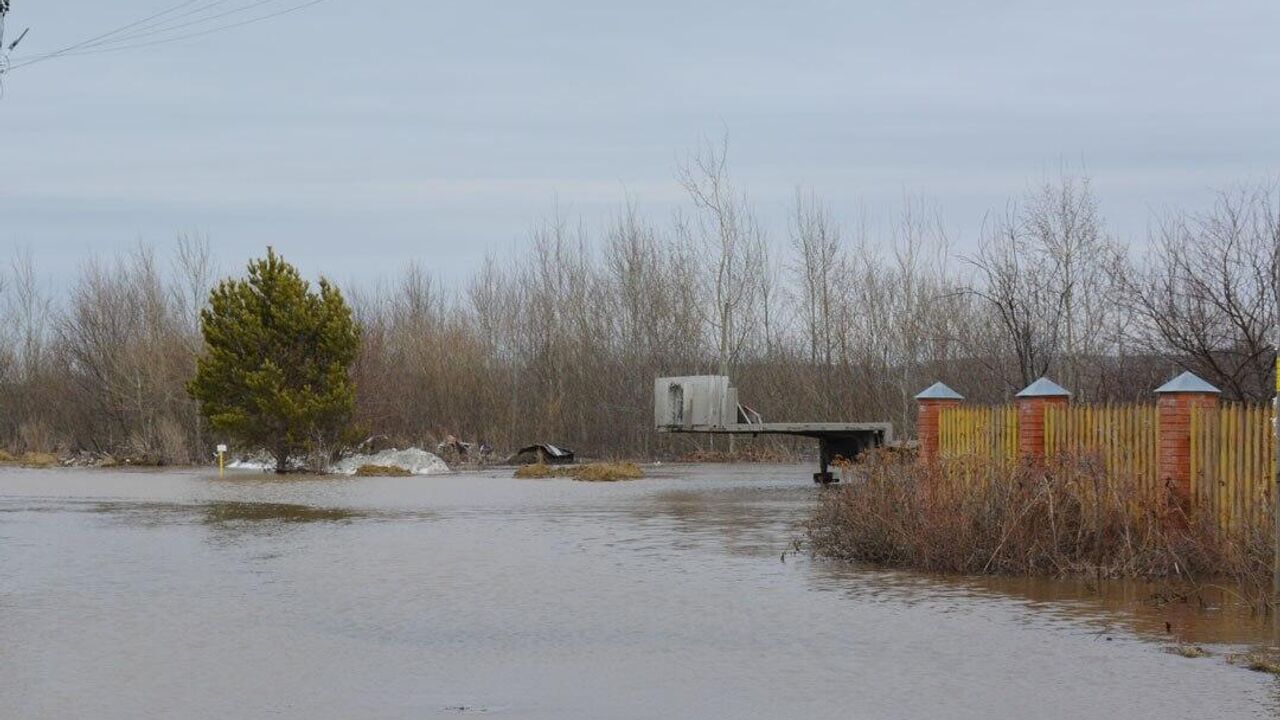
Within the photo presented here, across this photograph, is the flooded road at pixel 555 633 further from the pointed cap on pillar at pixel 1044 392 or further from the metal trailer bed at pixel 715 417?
the metal trailer bed at pixel 715 417

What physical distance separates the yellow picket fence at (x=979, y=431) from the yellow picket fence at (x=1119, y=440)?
0.83 meters

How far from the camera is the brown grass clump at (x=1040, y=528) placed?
16219 mm

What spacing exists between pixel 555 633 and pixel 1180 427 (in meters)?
8.21

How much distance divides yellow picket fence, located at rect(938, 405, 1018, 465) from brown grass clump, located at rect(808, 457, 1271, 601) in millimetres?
1958

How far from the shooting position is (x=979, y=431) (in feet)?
67.7

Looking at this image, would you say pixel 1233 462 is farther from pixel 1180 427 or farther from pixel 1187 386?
pixel 1187 386

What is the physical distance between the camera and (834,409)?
57.2m

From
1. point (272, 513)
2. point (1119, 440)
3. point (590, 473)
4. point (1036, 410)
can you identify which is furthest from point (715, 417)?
point (1119, 440)

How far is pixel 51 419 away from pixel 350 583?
5460 centimetres

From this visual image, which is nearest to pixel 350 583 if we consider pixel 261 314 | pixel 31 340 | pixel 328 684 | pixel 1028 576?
pixel 328 684

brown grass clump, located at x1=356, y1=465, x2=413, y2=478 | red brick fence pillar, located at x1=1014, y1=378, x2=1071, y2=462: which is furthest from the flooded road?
brown grass clump, located at x1=356, y1=465, x2=413, y2=478

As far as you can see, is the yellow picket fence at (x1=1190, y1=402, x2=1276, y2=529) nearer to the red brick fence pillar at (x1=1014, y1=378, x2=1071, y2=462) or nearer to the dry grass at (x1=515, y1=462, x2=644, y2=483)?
the red brick fence pillar at (x1=1014, y1=378, x2=1071, y2=462)

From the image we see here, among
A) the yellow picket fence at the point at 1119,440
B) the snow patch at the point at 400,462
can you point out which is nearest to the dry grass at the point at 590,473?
the snow patch at the point at 400,462

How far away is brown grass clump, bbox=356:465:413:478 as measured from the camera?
44775 millimetres
